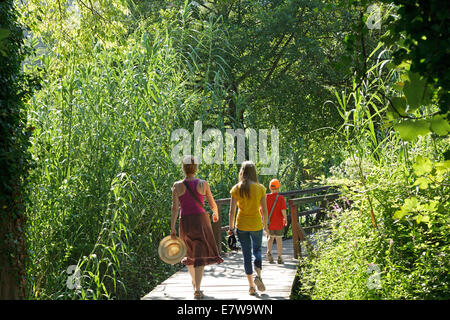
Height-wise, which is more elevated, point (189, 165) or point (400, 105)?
point (400, 105)

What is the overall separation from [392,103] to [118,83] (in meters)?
5.53

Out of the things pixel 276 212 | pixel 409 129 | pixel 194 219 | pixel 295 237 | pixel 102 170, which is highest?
pixel 409 129

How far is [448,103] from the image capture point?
2721mm

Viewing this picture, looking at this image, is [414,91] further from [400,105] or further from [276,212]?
[276,212]

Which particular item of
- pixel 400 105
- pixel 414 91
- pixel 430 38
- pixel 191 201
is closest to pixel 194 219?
pixel 191 201

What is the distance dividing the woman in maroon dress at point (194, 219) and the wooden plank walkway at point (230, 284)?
1.24 ft

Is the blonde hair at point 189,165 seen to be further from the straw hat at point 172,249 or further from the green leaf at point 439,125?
the green leaf at point 439,125

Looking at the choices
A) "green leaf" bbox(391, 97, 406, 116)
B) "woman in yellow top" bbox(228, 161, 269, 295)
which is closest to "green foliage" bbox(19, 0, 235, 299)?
Result: "woman in yellow top" bbox(228, 161, 269, 295)

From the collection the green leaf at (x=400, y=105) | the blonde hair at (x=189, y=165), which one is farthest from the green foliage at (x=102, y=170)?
the green leaf at (x=400, y=105)

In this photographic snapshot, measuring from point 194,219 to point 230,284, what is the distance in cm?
130

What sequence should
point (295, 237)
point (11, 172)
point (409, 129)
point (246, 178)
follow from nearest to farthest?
point (409, 129)
point (11, 172)
point (246, 178)
point (295, 237)

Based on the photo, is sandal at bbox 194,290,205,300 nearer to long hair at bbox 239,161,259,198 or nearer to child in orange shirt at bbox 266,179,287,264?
long hair at bbox 239,161,259,198

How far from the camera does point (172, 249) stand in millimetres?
5590

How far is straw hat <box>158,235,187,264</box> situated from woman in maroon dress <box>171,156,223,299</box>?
13 cm
